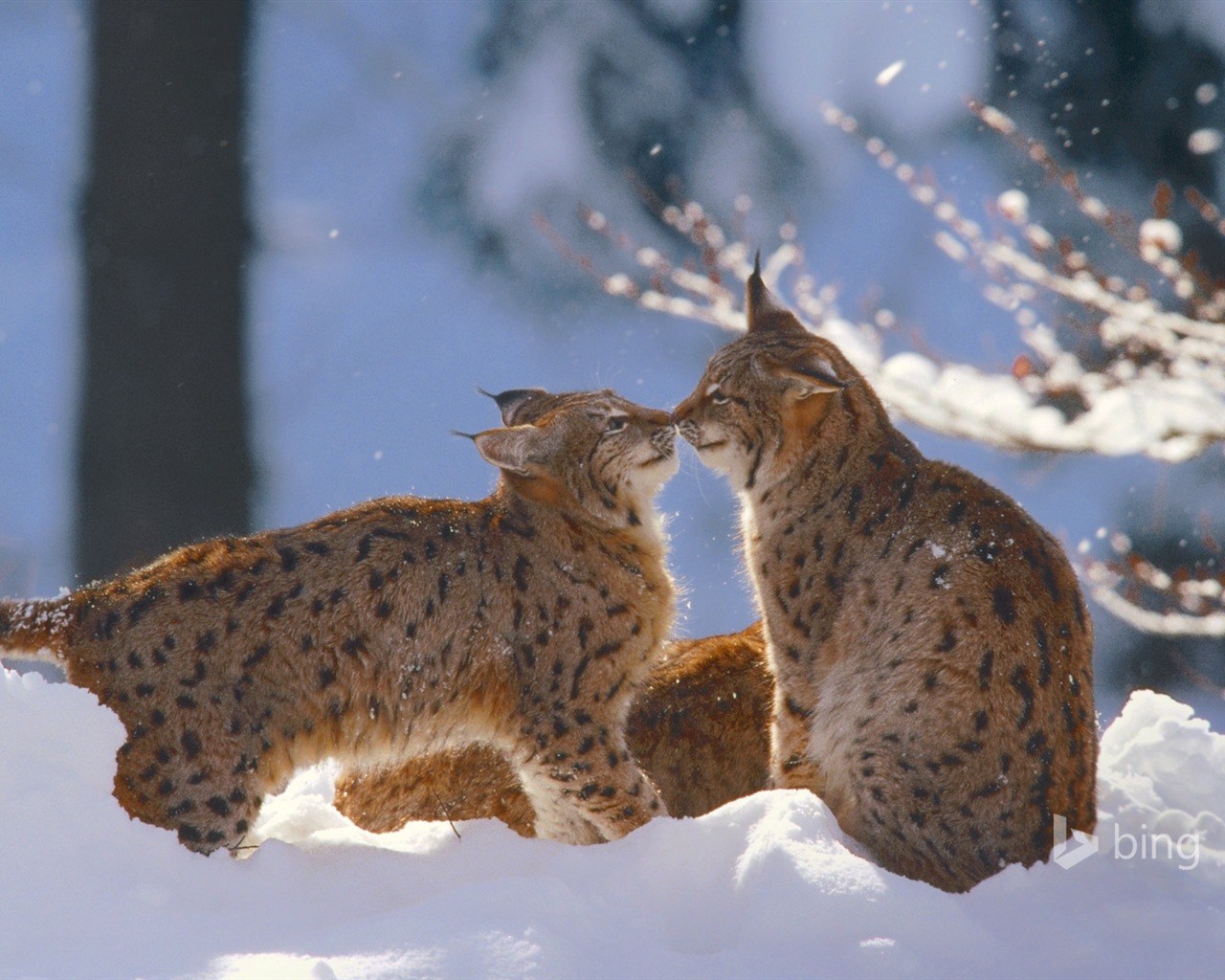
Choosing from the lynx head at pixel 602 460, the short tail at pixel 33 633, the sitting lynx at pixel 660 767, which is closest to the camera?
the short tail at pixel 33 633

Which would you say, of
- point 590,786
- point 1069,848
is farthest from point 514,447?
point 1069,848

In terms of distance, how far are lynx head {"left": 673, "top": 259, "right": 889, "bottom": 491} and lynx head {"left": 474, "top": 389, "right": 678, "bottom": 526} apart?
19cm

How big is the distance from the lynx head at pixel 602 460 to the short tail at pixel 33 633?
1.67 metres

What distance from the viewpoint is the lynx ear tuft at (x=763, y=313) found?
558cm

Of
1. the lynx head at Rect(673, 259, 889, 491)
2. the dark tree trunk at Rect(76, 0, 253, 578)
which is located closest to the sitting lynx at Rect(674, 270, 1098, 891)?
the lynx head at Rect(673, 259, 889, 491)

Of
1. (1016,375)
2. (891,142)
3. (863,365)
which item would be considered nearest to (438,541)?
(863,365)

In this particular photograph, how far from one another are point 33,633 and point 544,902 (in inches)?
68.8

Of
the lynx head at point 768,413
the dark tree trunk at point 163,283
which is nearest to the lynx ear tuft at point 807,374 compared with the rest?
the lynx head at point 768,413

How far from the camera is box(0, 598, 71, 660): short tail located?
390 cm

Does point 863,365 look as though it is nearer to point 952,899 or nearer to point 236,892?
point 952,899

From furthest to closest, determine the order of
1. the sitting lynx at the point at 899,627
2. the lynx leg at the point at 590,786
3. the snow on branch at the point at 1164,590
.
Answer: the snow on branch at the point at 1164,590, the lynx leg at the point at 590,786, the sitting lynx at the point at 899,627

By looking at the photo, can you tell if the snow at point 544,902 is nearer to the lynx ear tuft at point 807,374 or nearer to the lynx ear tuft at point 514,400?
the lynx ear tuft at point 807,374

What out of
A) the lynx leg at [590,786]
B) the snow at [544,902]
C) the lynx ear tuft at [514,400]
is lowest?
the snow at [544,902]

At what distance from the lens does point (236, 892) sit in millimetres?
3660
